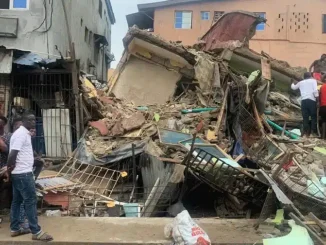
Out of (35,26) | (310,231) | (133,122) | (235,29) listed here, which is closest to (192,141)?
(310,231)

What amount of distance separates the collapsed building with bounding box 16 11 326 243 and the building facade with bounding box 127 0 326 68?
13.4 m

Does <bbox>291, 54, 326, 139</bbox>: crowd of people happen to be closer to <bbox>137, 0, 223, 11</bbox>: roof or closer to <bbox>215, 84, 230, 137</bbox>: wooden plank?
<bbox>215, 84, 230, 137</bbox>: wooden plank

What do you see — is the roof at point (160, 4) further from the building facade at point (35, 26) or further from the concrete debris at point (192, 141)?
the concrete debris at point (192, 141)

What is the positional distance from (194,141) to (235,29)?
7627 millimetres

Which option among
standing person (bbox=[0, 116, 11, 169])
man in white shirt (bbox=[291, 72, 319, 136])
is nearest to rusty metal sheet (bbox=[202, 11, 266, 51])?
man in white shirt (bbox=[291, 72, 319, 136])

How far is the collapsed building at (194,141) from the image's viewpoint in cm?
726

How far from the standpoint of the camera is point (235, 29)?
46.5 ft

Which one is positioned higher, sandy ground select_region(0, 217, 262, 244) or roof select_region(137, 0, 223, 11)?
roof select_region(137, 0, 223, 11)

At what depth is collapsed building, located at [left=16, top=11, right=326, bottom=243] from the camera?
7.26m

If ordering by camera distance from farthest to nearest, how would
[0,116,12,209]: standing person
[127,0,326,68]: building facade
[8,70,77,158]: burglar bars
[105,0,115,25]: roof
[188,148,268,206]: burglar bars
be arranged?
[127,0,326,68]: building facade → [105,0,115,25]: roof → [8,70,77,158]: burglar bars → [188,148,268,206]: burglar bars → [0,116,12,209]: standing person

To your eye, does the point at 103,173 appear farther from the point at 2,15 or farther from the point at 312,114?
the point at 2,15

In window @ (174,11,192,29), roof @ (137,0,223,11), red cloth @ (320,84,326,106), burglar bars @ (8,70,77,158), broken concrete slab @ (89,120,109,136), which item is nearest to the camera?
broken concrete slab @ (89,120,109,136)

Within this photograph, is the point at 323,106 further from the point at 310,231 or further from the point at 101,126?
the point at 310,231

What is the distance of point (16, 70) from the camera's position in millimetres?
10664
